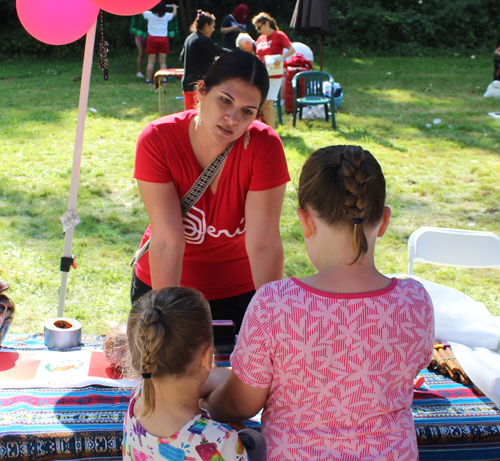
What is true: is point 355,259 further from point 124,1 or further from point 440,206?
point 440,206

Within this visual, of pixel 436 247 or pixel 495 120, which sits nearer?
pixel 436 247

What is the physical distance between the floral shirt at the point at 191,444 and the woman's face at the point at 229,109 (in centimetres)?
95

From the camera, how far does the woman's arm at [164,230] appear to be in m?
1.82

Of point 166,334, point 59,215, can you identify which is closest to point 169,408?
point 166,334

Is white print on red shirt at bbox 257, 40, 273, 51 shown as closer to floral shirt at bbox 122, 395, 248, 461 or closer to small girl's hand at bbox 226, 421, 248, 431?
small girl's hand at bbox 226, 421, 248, 431

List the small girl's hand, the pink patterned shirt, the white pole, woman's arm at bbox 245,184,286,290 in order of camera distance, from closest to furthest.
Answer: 1. the pink patterned shirt
2. the small girl's hand
3. woman's arm at bbox 245,184,286,290
4. the white pole

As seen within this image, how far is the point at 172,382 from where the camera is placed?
50.4 inches

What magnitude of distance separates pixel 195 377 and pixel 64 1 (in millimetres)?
1797

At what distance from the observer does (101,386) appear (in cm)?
196

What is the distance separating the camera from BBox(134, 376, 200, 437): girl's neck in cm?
127

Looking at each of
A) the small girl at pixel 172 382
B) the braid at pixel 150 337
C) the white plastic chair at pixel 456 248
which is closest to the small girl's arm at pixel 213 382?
the small girl at pixel 172 382

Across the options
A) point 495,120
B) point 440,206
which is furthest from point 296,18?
point 440,206

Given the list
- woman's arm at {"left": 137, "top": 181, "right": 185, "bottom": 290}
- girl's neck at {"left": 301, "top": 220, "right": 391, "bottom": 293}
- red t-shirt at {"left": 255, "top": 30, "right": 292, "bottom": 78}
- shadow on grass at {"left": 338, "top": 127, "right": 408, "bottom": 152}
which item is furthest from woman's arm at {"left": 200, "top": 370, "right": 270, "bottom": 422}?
red t-shirt at {"left": 255, "top": 30, "right": 292, "bottom": 78}

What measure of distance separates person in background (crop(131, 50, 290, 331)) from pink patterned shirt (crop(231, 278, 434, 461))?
2.40 feet
